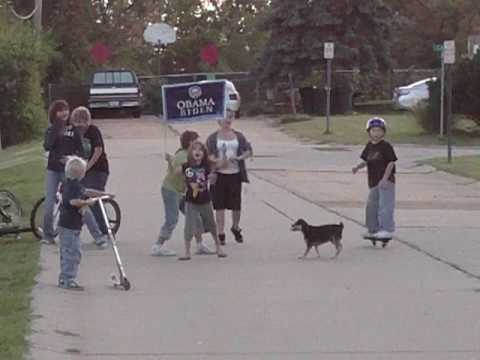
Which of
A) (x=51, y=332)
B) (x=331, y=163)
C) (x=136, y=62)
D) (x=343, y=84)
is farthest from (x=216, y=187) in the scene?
(x=136, y=62)

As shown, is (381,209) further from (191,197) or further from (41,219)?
(41,219)

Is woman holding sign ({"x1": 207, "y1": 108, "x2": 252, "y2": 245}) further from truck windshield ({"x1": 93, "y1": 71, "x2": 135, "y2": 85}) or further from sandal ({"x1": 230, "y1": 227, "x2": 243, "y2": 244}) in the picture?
truck windshield ({"x1": 93, "y1": 71, "x2": 135, "y2": 85})

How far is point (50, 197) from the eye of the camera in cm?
1305

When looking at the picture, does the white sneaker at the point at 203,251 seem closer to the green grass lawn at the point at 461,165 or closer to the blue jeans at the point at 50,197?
the blue jeans at the point at 50,197

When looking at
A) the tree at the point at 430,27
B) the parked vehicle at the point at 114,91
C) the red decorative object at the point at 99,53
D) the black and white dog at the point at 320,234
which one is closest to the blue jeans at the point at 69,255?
the black and white dog at the point at 320,234

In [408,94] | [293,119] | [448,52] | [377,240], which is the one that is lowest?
[293,119]

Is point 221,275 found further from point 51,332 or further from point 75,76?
point 75,76

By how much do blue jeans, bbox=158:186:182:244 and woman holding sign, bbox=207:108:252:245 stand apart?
64 centimetres

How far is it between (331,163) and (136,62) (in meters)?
31.5

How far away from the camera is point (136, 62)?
56.2 meters

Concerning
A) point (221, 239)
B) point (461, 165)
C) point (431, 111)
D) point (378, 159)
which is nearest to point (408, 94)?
point (431, 111)

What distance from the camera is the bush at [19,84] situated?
31.9 meters

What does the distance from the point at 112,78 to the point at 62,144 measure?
31.9 meters

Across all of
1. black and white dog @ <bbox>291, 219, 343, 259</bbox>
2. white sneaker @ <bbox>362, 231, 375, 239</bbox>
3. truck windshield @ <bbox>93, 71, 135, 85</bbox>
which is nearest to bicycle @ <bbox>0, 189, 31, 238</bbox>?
black and white dog @ <bbox>291, 219, 343, 259</bbox>
